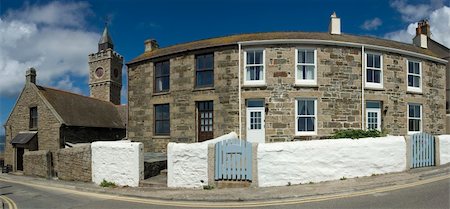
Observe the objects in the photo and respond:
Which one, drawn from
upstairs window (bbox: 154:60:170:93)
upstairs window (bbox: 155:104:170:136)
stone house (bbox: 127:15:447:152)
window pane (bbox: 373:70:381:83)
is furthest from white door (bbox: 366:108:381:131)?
upstairs window (bbox: 154:60:170:93)

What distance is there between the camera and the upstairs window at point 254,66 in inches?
634

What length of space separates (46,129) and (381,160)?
22843 millimetres

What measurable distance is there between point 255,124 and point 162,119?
6.16m

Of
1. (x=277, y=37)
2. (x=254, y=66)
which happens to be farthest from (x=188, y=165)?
(x=277, y=37)

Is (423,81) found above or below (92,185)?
above

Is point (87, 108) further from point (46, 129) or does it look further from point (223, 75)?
point (223, 75)

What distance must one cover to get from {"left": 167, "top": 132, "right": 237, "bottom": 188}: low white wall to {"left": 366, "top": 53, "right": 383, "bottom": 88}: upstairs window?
1144 centimetres

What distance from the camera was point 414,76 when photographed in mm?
18047

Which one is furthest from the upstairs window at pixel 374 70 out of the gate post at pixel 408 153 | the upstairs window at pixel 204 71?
the upstairs window at pixel 204 71

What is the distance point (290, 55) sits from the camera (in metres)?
15.9

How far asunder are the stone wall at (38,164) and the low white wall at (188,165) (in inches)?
497

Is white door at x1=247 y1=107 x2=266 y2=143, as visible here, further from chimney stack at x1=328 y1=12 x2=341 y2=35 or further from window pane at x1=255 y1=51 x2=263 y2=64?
chimney stack at x1=328 y1=12 x2=341 y2=35

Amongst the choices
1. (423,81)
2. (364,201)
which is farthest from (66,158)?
(423,81)

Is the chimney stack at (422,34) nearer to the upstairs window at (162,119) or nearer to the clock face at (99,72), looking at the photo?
the upstairs window at (162,119)
